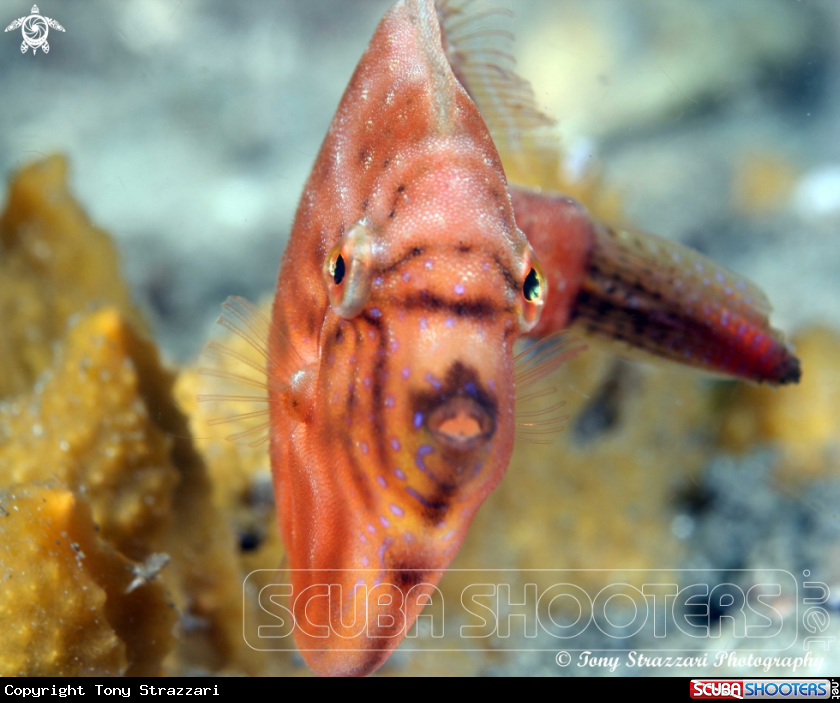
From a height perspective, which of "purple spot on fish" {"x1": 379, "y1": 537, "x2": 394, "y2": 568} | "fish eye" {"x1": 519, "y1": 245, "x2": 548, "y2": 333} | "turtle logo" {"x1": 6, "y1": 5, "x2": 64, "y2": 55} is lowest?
"purple spot on fish" {"x1": 379, "y1": 537, "x2": 394, "y2": 568}

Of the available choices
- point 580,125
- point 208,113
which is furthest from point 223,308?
point 580,125

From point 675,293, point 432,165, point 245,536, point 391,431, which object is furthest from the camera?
point 245,536

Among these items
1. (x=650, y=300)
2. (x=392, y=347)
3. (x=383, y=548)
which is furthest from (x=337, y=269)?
(x=650, y=300)

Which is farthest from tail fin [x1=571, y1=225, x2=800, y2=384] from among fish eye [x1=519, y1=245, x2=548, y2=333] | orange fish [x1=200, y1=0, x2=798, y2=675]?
fish eye [x1=519, y1=245, x2=548, y2=333]

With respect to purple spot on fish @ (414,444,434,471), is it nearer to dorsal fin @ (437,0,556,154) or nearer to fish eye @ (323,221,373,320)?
fish eye @ (323,221,373,320)

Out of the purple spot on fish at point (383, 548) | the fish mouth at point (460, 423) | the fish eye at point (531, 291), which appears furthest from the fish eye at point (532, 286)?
the purple spot on fish at point (383, 548)

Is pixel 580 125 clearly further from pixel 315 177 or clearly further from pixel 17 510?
pixel 17 510
